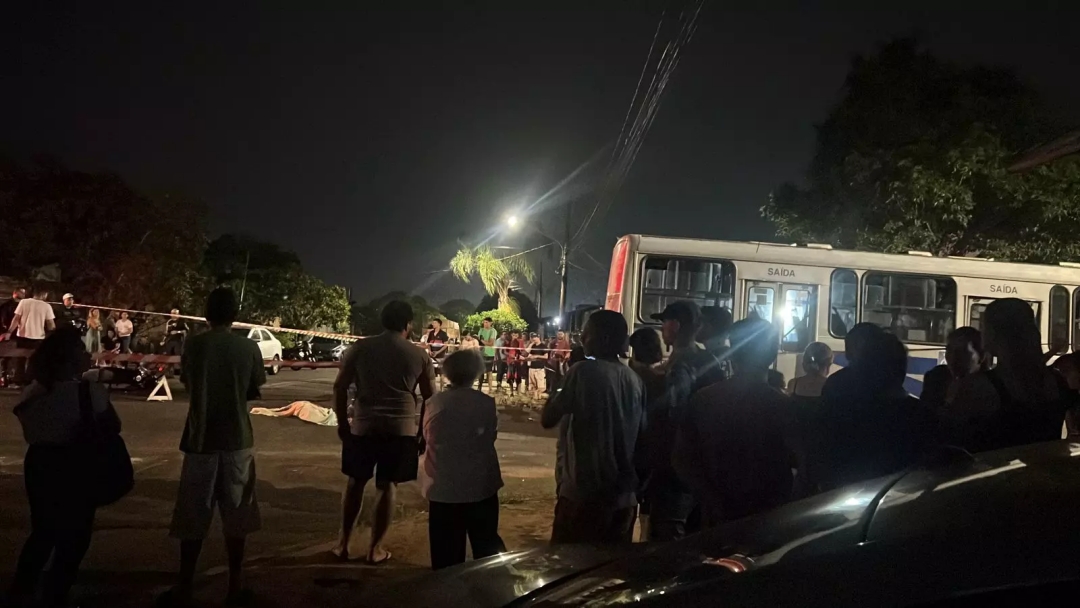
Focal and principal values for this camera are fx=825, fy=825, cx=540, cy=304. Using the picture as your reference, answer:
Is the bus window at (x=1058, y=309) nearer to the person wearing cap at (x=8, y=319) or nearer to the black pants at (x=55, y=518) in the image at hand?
the black pants at (x=55, y=518)

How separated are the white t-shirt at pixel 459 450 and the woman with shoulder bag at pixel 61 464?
173cm

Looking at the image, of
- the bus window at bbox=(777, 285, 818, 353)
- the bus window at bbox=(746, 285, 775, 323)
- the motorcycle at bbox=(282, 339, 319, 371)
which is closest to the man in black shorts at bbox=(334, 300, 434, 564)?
the bus window at bbox=(746, 285, 775, 323)

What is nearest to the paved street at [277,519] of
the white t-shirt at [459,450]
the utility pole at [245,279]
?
the white t-shirt at [459,450]

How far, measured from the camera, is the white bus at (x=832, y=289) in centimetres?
1173

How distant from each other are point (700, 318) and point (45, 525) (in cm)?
369

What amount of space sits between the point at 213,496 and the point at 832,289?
970 centimetres

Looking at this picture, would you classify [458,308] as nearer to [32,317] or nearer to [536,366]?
[536,366]

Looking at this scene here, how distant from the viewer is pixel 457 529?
169 inches

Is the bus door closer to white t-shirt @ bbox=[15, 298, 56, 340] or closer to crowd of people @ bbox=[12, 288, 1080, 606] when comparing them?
crowd of people @ bbox=[12, 288, 1080, 606]

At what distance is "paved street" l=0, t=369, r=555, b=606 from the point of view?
5109 mm

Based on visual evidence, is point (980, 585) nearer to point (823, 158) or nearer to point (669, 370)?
point (669, 370)

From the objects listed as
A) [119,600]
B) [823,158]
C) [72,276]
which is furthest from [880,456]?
[72,276]

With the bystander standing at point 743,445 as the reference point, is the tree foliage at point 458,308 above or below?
above

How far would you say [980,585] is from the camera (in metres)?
1.46
